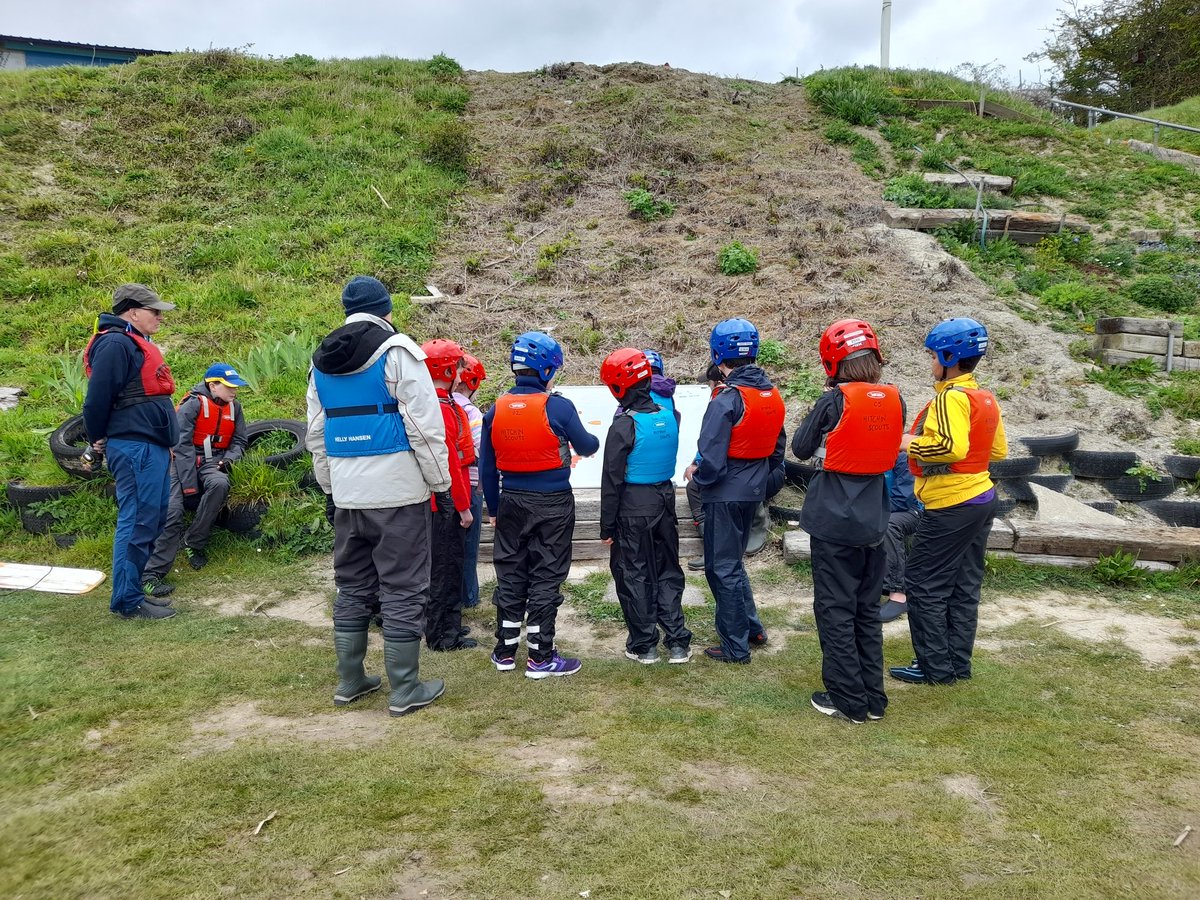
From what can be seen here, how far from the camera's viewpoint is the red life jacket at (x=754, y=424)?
178 inches

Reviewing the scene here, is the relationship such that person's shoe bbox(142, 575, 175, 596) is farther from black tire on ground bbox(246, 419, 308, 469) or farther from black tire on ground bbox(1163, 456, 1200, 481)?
black tire on ground bbox(1163, 456, 1200, 481)

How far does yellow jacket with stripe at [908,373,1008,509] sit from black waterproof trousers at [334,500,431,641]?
2737 mm

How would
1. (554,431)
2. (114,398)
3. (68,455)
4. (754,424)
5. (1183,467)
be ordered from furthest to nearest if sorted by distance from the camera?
(1183,467)
(68,455)
(114,398)
(754,424)
(554,431)

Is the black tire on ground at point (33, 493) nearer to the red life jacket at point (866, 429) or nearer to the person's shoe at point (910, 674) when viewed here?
the red life jacket at point (866, 429)

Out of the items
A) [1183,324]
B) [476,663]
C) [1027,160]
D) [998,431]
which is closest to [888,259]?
[1183,324]

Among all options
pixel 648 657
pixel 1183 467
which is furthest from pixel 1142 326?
pixel 648 657

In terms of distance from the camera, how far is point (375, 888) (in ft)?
8.07

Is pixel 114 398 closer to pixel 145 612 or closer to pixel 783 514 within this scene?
pixel 145 612

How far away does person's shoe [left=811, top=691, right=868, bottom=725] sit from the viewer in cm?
385

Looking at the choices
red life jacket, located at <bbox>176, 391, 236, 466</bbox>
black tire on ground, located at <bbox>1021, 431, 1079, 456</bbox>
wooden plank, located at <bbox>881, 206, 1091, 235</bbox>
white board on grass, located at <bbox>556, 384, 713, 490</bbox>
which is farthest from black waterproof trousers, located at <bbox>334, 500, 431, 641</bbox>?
wooden plank, located at <bbox>881, 206, 1091, 235</bbox>

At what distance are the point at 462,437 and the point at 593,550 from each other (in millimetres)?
2093

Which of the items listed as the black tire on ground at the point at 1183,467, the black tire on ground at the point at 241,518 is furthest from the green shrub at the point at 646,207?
the black tire on ground at the point at 241,518

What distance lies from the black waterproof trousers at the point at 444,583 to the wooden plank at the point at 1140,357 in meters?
8.80

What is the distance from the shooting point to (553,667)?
4.48 meters
